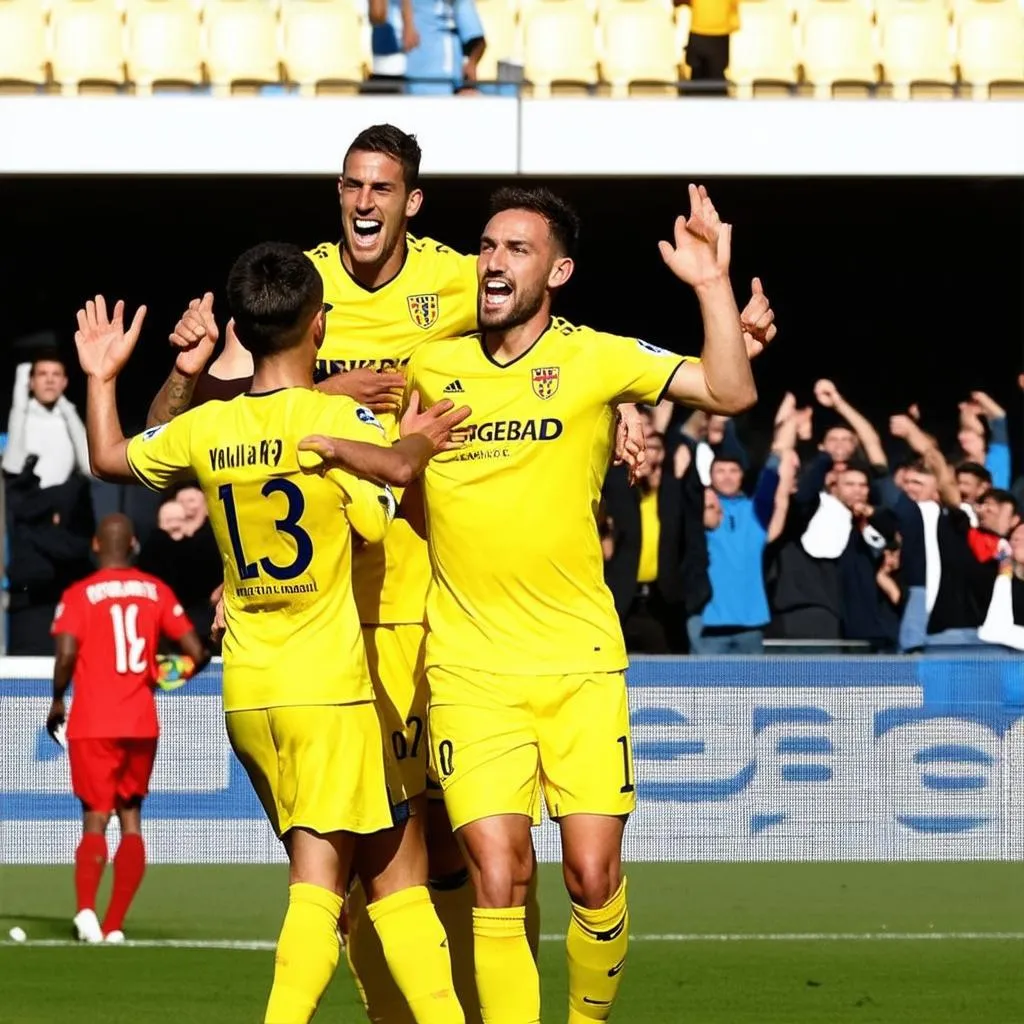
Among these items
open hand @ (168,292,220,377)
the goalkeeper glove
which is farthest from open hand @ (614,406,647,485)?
the goalkeeper glove

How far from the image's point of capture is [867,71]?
54.1ft

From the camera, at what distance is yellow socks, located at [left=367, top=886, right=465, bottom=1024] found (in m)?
5.83

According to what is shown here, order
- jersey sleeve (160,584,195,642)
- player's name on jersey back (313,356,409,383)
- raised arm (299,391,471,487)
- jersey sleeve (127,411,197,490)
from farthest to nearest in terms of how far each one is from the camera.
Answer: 1. jersey sleeve (160,584,195,642)
2. player's name on jersey back (313,356,409,383)
3. jersey sleeve (127,411,197,490)
4. raised arm (299,391,471,487)

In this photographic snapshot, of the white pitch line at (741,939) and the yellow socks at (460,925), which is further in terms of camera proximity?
the white pitch line at (741,939)

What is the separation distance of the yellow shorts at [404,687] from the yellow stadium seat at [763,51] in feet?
35.1

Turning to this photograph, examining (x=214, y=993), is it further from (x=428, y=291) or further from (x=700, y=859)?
(x=700, y=859)

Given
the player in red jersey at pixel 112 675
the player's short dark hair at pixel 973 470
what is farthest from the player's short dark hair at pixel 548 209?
the player's short dark hair at pixel 973 470

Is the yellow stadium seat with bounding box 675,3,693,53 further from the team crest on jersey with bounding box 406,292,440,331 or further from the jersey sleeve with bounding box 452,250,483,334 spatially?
the team crest on jersey with bounding box 406,292,440,331

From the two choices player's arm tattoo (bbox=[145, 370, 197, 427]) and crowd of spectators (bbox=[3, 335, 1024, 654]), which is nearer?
player's arm tattoo (bbox=[145, 370, 197, 427])

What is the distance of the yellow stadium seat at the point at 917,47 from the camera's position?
16578mm

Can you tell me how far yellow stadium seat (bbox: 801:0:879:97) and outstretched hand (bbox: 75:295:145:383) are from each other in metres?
11.1

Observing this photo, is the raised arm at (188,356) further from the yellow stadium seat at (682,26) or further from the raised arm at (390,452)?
the yellow stadium seat at (682,26)

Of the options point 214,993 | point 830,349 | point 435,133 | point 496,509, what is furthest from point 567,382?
point 830,349

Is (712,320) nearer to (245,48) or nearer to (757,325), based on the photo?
(757,325)
